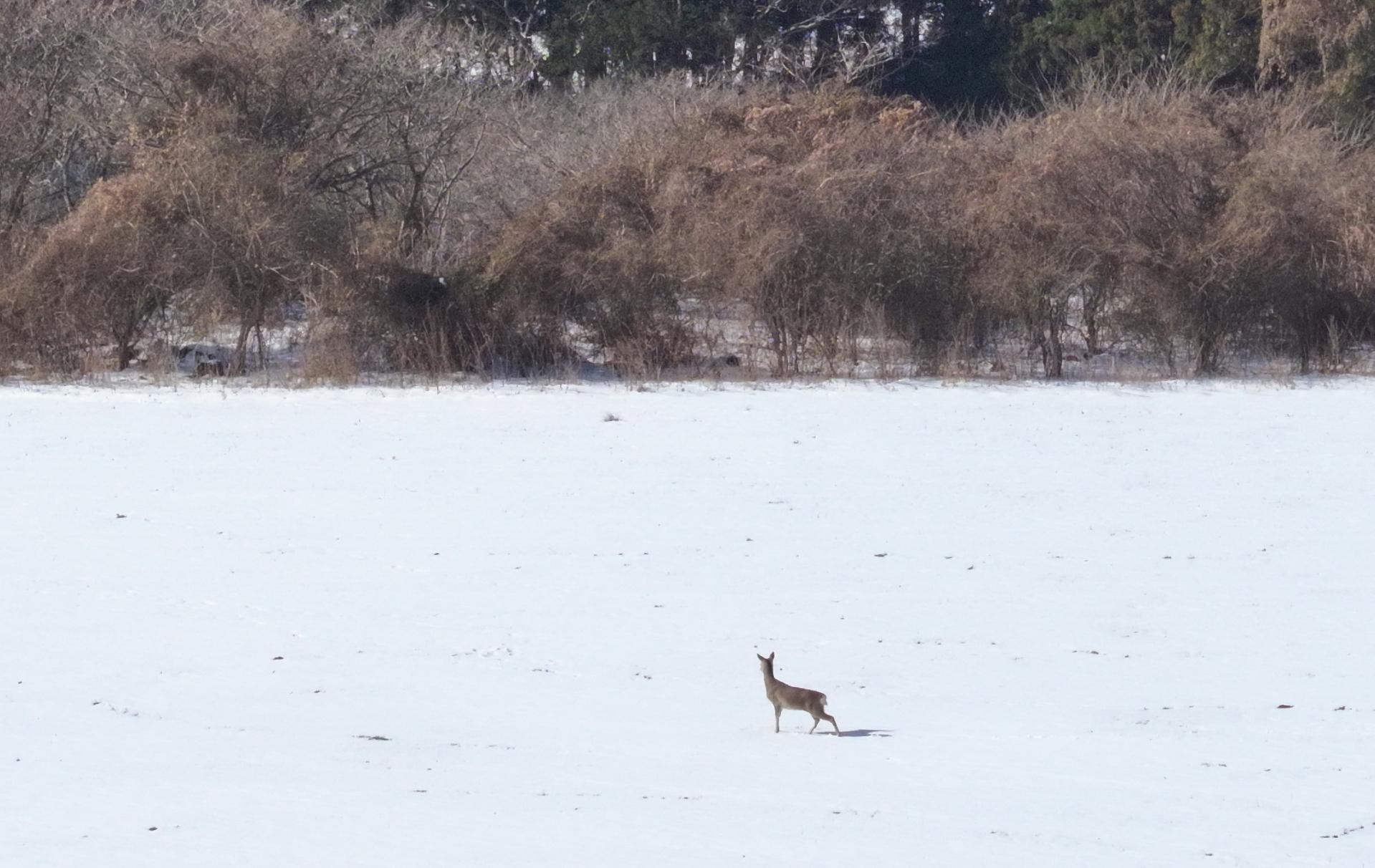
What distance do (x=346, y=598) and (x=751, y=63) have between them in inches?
1054

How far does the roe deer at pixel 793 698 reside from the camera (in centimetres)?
687

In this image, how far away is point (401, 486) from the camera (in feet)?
42.7

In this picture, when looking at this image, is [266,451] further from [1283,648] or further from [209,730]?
[1283,648]

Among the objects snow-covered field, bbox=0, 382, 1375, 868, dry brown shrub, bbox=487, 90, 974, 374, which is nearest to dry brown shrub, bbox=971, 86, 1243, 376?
dry brown shrub, bbox=487, 90, 974, 374

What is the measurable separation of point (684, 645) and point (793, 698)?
1.69 metres

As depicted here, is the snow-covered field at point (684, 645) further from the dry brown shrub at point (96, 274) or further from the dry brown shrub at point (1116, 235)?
the dry brown shrub at point (96, 274)

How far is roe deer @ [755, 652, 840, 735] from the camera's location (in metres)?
6.87

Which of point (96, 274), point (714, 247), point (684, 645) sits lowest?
point (684, 645)

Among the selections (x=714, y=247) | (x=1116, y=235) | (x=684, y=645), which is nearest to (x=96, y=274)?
(x=714, y=247)

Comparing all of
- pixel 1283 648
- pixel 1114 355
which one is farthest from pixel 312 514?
pixel 1114 355

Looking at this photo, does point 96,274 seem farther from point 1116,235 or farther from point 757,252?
point 1116,235

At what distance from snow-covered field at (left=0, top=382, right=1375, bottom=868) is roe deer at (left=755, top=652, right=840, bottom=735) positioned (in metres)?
0.14

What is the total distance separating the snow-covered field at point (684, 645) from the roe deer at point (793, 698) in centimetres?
14

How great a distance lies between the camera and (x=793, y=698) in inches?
271
